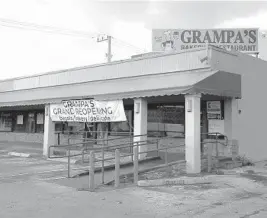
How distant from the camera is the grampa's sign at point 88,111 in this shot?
14875mm

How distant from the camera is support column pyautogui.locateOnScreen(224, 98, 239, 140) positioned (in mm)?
13875

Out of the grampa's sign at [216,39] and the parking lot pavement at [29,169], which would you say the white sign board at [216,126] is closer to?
the parking lot pavement at [29,169]

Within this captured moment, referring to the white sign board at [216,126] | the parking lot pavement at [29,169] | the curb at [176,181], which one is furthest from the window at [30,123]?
the curb at [176,181]

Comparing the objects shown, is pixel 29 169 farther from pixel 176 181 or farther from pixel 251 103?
pixel 251 103

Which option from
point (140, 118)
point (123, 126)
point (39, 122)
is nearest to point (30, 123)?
point (39, 122)

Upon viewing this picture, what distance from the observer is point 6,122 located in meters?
27.7

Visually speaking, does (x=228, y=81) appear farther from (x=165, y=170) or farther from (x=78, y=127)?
(x=78, y=127)

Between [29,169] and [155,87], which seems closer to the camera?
[29,169]

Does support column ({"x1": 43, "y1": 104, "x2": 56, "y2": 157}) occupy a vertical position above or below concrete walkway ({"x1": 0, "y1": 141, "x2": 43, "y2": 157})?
above

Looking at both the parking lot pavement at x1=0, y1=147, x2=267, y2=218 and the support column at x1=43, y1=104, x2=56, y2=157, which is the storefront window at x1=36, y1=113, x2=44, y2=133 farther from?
the parking lot pavement at x1=0, y1=147, x2=267, y2=218

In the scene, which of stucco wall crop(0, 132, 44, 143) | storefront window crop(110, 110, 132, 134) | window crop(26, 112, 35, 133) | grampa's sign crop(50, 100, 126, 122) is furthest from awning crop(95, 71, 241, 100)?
window crop(26, 112, 35, 133)

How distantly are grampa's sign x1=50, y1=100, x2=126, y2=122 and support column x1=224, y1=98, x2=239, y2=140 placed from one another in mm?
4032

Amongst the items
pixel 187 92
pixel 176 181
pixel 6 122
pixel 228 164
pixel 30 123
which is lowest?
pixel 176 181

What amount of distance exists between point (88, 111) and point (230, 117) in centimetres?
613
